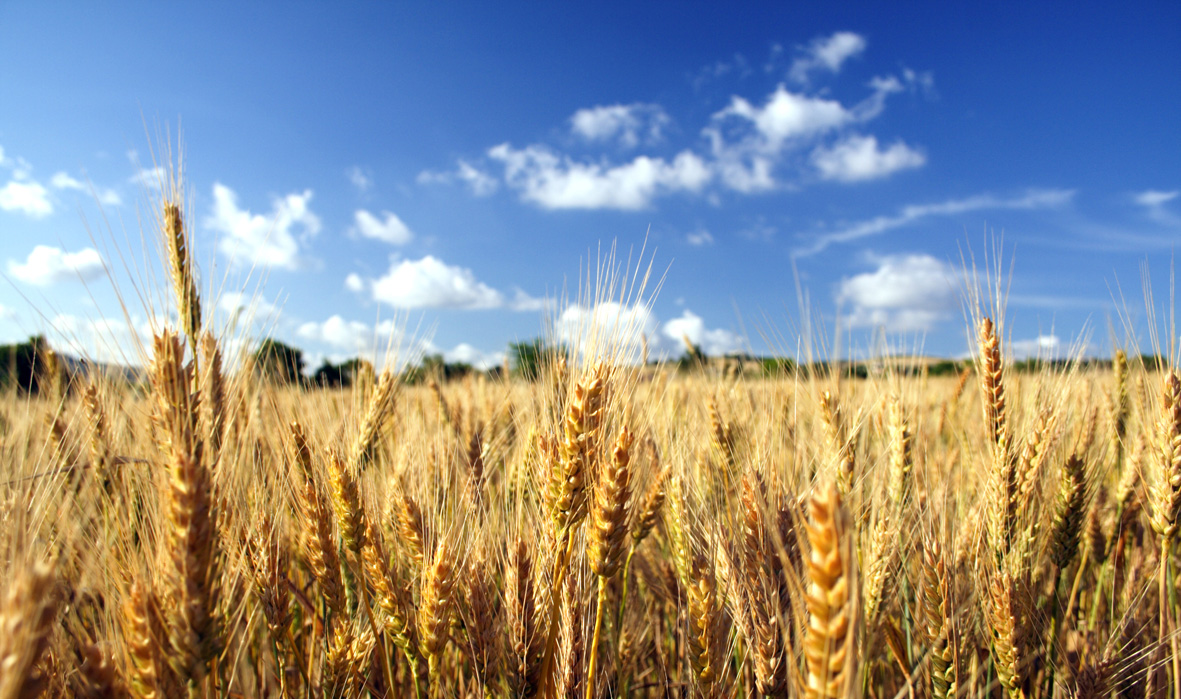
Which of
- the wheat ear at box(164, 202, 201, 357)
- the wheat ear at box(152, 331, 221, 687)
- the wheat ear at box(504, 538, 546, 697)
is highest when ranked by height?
the wheat ear at box(164, 202, 201, 357)

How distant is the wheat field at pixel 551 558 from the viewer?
39.6 inches

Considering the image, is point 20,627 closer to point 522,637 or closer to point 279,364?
point 522,637

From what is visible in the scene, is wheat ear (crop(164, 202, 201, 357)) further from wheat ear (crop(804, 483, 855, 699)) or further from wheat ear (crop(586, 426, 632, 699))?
wheat ear (crop(804, 483, 855, 699))

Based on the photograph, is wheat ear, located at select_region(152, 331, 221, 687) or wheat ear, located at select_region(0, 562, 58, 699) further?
wheat ear, located at select_region(152, 331, 221, 687)

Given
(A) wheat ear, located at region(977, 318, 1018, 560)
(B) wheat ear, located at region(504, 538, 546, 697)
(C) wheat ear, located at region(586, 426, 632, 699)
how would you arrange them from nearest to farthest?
1. (C) wheat ear, located at region(586, 426, 632, 699)
2. (B) wheat ear, located at region(504, 538, 546, 697)
3. (A) wheat ear, located at region(977, 318, 1018, 560)

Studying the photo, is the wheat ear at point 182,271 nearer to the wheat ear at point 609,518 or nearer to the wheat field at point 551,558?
the wheat field at point 551,558

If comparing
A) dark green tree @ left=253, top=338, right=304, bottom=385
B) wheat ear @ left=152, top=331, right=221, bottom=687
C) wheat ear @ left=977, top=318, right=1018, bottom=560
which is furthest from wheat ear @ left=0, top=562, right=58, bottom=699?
wheat ear @ left=977, top=318, right=1018, bottom=560

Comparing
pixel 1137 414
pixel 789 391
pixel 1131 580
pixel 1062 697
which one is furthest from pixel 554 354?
pixel 1137 414

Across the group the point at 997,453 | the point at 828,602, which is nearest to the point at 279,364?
the point at 828,602

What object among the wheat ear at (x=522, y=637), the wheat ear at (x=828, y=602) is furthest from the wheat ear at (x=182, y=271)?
the wheat ear at (x=828, y=602)

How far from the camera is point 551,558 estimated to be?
5.07 ft

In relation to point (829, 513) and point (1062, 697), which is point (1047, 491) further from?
point (829, 513)

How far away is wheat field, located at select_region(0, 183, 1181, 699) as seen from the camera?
1.00 m

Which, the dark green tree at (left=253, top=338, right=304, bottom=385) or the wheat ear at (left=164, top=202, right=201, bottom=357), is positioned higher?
the wheat ear at (left=164, top=202, right=201, bottom=357)
